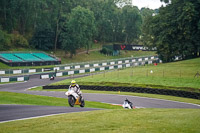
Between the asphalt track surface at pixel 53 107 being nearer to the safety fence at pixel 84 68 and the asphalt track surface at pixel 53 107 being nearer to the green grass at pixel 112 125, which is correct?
the green grass at pixel 112 125

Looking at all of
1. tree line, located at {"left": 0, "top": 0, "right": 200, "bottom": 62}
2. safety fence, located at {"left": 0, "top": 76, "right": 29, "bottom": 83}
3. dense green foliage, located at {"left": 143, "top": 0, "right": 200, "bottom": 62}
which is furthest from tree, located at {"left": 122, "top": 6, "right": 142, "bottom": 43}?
safety fence, located at {"left": 0, "top": 76, "right": 29, "bottom": 83}

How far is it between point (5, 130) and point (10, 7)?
2987 inches

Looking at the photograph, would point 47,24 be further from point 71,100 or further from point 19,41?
point 71,100

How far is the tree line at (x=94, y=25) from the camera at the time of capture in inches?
2308

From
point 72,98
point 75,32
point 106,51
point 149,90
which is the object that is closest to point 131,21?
point 106,51

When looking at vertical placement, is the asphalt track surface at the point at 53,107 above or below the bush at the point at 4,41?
below

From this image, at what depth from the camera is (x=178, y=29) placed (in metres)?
59.4

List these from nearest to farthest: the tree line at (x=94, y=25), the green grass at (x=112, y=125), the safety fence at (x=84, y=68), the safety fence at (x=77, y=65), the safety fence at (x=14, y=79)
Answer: the green grass at (x=112, y=125) < the safety fence at (x=14, y=79) < the safety fence at (x=77, y=65) < the safety fence at (x=84, y=68) < the tree line at (x=94, y=25)

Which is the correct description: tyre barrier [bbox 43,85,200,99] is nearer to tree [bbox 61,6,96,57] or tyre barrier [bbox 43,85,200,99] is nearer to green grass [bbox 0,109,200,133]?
green grass [bbox 0,109,200,133]

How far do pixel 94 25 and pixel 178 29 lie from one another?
36054 mm

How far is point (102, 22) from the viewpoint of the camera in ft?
342

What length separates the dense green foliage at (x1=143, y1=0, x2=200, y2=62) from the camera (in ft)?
187

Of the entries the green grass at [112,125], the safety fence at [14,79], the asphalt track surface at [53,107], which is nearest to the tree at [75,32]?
the asphalt track surface at [53,107]

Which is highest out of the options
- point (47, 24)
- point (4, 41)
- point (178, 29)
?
point (47, 24)
